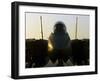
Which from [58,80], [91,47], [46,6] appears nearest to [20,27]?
[46,6]

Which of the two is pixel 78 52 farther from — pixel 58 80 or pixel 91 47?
pixel 58 80

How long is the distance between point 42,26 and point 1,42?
259mm

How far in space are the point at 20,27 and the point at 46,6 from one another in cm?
20

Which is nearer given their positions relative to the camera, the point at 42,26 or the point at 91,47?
the point at 42,26

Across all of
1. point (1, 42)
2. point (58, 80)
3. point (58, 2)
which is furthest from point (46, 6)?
point (58, 80)

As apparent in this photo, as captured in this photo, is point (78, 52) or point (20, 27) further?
point (78, 52)

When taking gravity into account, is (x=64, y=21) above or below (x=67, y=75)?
above

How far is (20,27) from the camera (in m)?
1.61

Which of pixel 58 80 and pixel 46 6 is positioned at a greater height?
pixel 46 6

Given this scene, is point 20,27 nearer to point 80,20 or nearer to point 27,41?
point 27,41

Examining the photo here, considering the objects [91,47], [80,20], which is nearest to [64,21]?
[80,20]

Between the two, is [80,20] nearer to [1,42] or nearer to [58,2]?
[58,2]

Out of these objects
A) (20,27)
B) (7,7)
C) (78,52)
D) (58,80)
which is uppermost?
(7,7)

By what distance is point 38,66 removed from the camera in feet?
5.50
